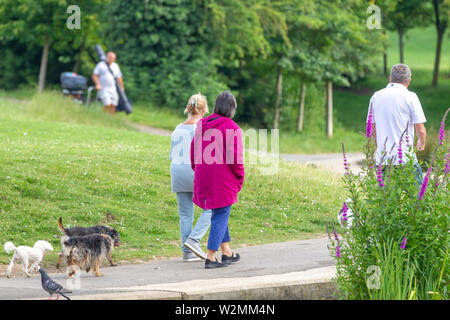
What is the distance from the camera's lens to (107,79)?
22.3m

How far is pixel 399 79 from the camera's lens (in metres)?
8.38

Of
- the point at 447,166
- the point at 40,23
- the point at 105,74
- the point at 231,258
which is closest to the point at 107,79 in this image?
the point at 105,74

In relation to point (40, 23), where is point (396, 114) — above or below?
below

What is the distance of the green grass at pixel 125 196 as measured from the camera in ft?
33.0

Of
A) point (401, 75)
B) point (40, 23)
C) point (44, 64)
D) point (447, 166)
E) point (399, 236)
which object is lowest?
point (399, 236)

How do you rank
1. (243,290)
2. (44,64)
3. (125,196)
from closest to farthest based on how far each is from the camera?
(243,290) < (125,196) < (44,64)

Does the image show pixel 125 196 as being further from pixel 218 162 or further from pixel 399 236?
pixel 399 236

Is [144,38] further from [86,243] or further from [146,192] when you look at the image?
[86,243]

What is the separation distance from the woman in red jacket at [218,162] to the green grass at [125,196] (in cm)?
162

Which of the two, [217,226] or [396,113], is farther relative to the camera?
[396,113]

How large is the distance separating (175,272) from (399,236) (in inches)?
114

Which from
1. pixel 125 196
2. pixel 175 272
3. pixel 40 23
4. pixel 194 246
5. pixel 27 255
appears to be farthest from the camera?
pixel 40 23
